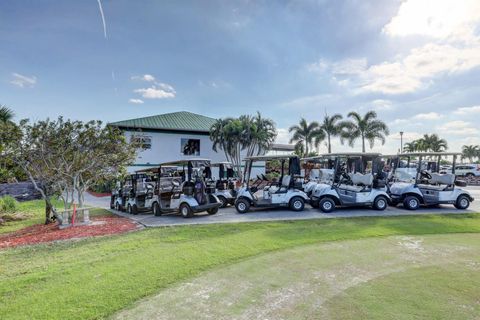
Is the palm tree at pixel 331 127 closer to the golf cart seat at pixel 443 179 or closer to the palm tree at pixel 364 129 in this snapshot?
the palm tree at pixel 364 129

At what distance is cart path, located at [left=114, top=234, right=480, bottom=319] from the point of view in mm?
3164

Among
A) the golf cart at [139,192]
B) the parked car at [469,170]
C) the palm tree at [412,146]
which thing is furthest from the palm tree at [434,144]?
the golf cart at [139,192]

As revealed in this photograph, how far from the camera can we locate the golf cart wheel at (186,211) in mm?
9863

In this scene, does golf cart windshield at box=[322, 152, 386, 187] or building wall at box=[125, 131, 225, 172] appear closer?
golf cart windshield at box=[322, 152, 386, 187]

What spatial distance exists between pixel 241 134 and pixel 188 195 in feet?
37.4

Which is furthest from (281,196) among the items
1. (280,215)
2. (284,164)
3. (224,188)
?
(224,188)

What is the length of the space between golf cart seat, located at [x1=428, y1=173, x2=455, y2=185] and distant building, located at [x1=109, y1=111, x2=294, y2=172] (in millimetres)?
15155

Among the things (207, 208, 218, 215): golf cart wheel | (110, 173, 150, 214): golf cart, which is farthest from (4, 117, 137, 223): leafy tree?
(207, 208, 218, 215): golf cart wheel

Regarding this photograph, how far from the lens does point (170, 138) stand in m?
23.2

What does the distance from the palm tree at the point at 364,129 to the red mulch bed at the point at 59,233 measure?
72.7 feet

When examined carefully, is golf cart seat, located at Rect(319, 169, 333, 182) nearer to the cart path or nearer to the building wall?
the cart path

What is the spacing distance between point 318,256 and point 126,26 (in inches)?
398

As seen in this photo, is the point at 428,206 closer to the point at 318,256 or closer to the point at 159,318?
the point at 318,256

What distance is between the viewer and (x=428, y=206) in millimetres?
11164
